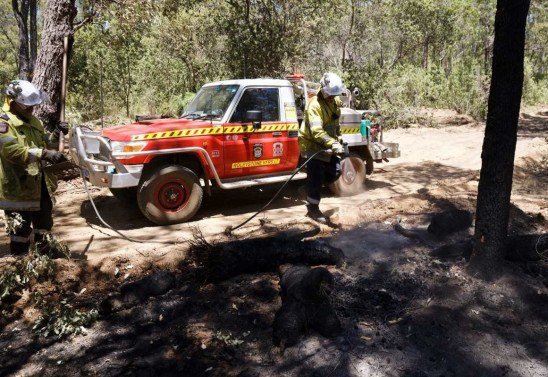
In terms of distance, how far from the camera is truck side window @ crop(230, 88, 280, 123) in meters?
6.34

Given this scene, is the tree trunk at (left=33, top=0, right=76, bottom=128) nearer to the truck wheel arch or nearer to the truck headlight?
the truck headlight

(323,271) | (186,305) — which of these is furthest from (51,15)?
(323,271)

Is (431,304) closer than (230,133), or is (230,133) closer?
(431,304)

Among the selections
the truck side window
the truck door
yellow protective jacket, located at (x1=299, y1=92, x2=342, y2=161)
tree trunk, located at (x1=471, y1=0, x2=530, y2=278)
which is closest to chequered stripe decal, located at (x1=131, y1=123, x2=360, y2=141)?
the truck door

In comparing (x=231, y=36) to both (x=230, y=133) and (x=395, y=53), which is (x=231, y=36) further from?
(x=395, y=53)

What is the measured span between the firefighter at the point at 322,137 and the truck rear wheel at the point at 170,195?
152 centimetres

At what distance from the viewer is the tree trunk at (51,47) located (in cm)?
761

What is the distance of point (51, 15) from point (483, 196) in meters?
7.43

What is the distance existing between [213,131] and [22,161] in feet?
8.27

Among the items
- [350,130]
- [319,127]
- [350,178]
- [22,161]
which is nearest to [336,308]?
[319,127]

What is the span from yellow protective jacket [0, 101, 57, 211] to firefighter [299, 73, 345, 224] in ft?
10.0

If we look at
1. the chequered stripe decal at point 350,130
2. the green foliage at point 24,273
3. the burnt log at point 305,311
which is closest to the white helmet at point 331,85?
the chequered stripe decal at point 350,130

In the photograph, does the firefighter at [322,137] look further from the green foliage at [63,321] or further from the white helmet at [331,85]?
the green foliage at [63,321]

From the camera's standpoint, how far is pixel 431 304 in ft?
11.0
